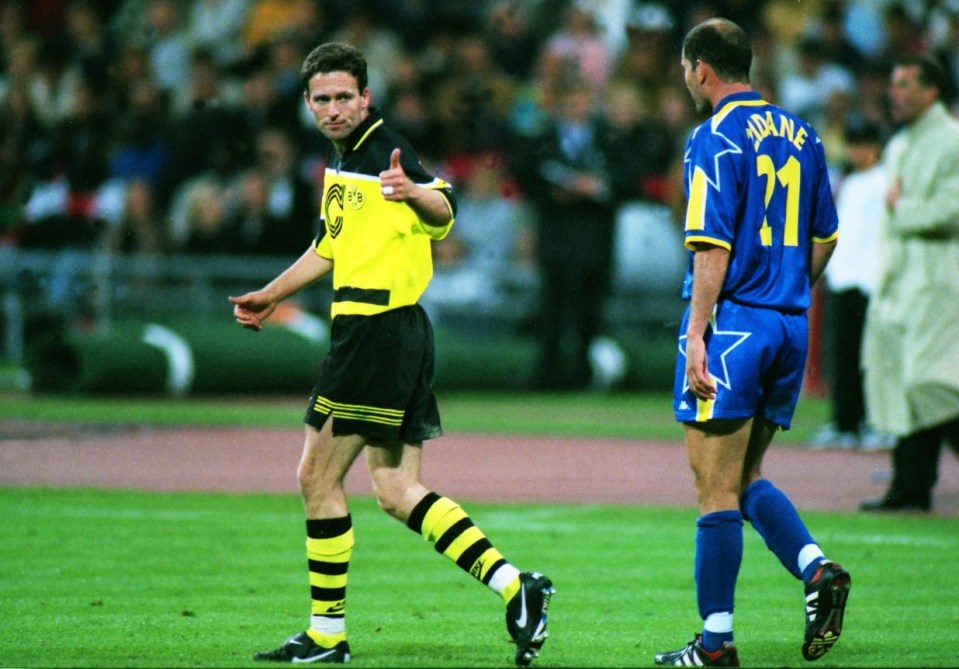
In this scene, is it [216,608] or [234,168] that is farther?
[234,168]

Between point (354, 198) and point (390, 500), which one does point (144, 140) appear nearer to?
point (354, 198)

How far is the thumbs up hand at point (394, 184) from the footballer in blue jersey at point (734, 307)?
0.99 m

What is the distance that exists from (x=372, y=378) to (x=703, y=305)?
3.95 feet

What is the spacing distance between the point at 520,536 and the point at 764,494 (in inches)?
125

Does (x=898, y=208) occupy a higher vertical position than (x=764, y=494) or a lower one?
higher

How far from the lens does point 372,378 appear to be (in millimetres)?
Answer: 5914

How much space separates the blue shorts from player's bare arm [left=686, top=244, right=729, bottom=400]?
6 cm

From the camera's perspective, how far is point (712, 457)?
5797 millimetres

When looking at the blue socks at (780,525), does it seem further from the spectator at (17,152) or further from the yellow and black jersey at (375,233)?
the spectator at (17,152)

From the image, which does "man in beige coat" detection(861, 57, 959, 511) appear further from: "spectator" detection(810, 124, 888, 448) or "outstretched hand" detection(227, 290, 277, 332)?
"outstretched hand" detection(227, 290, 277, 332)

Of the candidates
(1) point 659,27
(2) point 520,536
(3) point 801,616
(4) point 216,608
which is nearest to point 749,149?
(3) point 801,616

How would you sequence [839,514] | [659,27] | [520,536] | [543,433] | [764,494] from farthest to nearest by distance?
[659,27]
[543,433]
[839,514]
[520,536]
[764,494]

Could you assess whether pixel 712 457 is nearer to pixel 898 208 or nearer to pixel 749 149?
pixel 749 149

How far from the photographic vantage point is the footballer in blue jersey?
18.7ft
